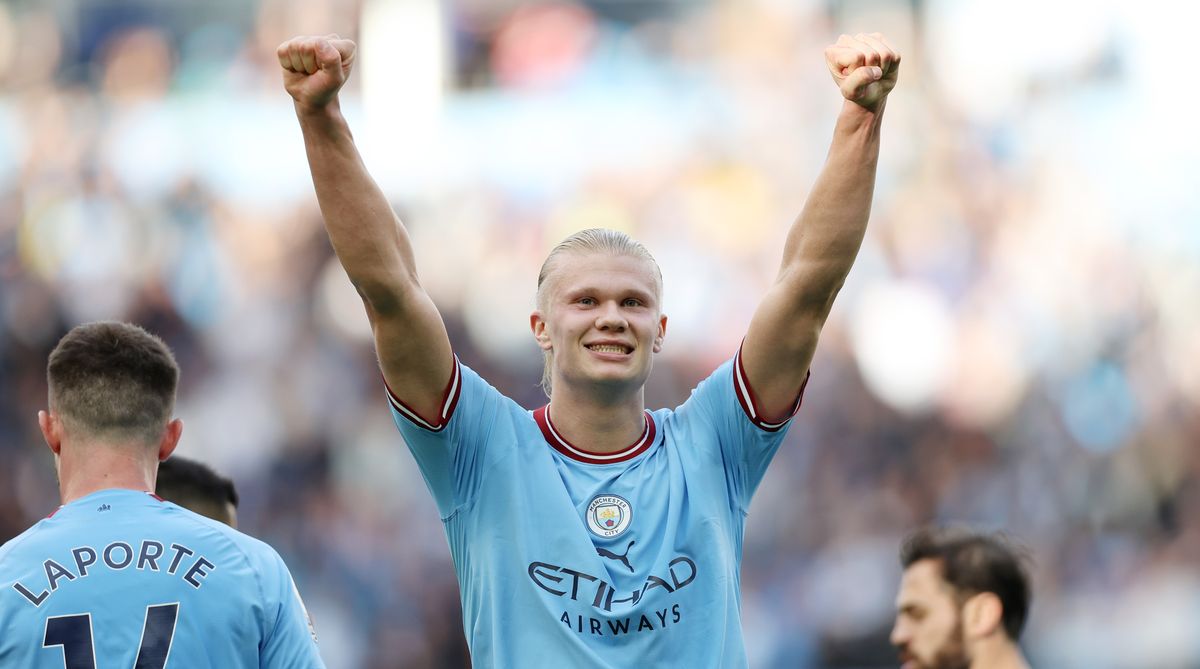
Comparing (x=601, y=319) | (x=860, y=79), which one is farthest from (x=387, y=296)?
(x=860, y=79)

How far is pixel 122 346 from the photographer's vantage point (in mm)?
4469

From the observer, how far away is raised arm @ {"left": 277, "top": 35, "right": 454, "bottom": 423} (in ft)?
14.2

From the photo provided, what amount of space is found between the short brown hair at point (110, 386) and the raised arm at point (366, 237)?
64 cm

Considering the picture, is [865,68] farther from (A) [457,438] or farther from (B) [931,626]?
(B) [931,626]

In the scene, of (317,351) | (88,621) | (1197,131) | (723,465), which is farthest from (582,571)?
(1197,131)

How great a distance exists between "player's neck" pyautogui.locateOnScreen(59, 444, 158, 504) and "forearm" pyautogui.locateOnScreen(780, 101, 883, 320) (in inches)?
74.5

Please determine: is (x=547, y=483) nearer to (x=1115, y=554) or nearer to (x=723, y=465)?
(x=723, y=465)

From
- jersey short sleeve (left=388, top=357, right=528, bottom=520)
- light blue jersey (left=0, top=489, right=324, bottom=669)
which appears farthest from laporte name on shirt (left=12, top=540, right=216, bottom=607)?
jersey short sleeve (left=388, top=357, right=528, bottom=520)

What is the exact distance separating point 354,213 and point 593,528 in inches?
43.0

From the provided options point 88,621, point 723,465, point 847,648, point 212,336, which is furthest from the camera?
point 212,336

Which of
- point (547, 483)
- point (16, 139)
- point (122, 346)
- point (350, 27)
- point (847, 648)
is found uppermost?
point (350, 27)

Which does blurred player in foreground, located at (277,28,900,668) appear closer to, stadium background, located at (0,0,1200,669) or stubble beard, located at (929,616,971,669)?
stubble beard, located at (929,616,971,669)

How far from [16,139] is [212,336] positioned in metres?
3.63

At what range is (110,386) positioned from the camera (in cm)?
441
